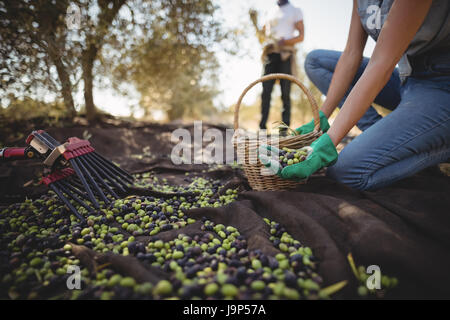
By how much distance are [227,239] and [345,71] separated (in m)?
1.83

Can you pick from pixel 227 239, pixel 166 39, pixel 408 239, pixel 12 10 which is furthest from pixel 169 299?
pixel 166 39

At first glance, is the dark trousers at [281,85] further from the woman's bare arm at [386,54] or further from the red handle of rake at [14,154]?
→ the red handle of rake at [14,154]

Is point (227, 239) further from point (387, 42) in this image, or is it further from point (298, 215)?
point (387, 42)

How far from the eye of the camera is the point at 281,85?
395 cm

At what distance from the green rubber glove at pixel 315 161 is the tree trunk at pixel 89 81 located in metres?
3.09

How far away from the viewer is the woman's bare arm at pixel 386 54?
4.39ft

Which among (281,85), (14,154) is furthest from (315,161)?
(281,85)

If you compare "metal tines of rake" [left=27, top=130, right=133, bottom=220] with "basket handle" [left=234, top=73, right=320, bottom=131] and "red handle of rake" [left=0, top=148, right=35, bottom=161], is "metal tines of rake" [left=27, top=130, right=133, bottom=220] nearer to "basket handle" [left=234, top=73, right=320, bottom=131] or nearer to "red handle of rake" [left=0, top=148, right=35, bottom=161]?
"red handle of rake" [left=0, top=148, right=35, bottom=161]

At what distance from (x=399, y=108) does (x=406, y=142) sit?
29 cm

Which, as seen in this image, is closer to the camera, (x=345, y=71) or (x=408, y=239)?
(x=408, y=239)

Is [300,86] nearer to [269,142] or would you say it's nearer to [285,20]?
[269,142]

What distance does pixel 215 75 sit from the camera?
5.70 meters

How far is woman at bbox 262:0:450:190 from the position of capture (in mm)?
1443

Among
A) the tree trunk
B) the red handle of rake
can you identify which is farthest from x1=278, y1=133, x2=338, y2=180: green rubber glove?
the tree trunk
